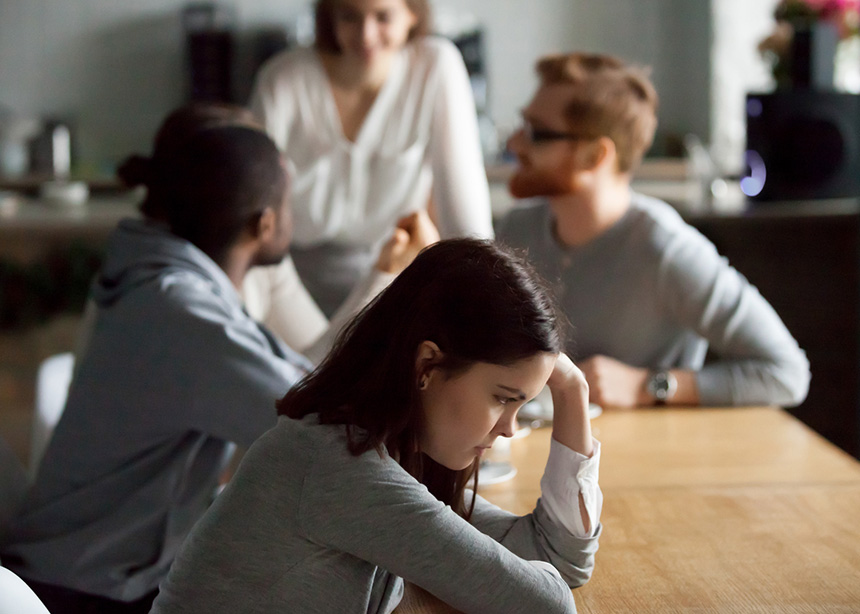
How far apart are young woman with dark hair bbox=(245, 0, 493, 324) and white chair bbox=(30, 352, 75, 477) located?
21.8 inches

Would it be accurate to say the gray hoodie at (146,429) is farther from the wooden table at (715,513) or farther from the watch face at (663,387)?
the watch face at (663,387)

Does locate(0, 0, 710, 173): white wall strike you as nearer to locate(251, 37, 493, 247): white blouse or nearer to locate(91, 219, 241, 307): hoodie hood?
locate(251, 37, 493, 247): white blouse

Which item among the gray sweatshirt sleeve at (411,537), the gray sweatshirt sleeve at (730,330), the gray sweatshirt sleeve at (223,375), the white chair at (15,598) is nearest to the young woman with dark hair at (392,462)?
the gray sweatshirt sleeve at (411,537)

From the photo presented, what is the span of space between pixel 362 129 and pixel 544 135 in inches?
19.9

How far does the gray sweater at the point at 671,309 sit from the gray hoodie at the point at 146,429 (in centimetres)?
69

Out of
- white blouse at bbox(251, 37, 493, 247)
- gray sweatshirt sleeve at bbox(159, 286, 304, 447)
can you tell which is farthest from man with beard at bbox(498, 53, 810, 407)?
gray sweatshirt sleeve at bbox(159, 286, 304, 447)

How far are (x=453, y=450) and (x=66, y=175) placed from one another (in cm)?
403

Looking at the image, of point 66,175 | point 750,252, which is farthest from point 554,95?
point 66,175

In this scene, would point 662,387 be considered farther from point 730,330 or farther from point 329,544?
point 329,544

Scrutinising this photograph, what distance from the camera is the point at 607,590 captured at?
1.00 meters

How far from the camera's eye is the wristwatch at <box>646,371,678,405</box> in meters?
1.74

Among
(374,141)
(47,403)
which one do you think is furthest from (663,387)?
(47,403)

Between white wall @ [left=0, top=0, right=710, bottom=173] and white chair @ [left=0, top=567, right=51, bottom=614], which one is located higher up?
white wall @ [left=0, top=0, right=710, bottom=173]

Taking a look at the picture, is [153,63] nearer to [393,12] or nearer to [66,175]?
[66,175]
